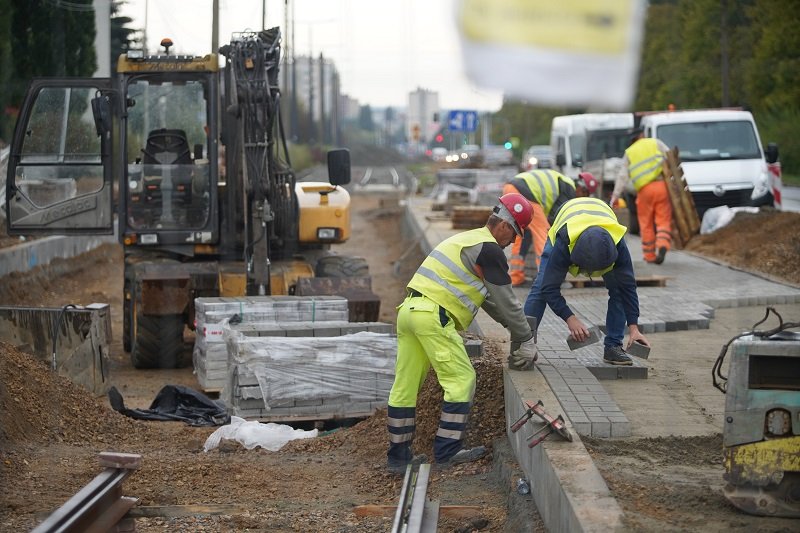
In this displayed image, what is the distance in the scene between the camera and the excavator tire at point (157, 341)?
13.3 metres

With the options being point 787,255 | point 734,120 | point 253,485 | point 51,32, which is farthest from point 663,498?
point 51,32

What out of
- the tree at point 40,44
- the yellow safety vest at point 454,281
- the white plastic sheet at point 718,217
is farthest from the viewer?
the tree at point 40,44

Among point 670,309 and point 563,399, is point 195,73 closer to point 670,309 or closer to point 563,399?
point 670,309

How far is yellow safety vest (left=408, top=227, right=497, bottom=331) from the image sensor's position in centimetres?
774

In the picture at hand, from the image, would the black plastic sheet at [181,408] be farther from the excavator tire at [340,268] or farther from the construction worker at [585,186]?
the construction worker at [585,186]

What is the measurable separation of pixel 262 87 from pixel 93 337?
3.33 m

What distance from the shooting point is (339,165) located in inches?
529

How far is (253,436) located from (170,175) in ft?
17.9

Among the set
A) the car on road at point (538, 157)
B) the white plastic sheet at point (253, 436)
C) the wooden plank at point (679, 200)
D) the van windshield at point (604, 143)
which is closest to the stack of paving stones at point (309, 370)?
the white plastic sheet at point (253, 436)

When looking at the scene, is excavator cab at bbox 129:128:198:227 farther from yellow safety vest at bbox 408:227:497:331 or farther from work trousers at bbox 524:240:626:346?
yellow safety vest at bbox 408:227:497:331

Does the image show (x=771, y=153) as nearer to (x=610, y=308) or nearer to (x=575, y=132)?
(x=575, y=132)

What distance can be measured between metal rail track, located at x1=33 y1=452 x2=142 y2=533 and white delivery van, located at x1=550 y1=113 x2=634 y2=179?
2115 centimetres

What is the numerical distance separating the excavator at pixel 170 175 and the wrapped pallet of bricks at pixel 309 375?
2.92 m

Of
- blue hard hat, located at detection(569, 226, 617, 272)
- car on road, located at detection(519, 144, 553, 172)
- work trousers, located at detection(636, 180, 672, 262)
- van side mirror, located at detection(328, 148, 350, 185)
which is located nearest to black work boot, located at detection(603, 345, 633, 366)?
blue hard hat, located at detection(569, 226, 617, 272)
